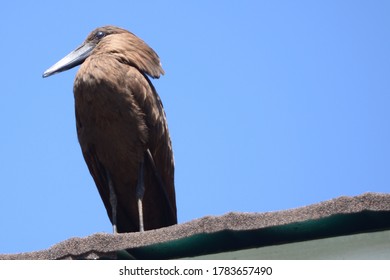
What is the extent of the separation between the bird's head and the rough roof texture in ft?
12.2

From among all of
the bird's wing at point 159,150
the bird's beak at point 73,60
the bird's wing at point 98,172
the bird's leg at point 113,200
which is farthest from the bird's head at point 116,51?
the bird's leg at point 113,200

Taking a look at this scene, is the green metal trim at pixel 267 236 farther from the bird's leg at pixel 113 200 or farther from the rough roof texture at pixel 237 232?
the bird's leg at pixel 113 200

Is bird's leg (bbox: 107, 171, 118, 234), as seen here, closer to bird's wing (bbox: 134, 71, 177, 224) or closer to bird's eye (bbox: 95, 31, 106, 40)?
bird's wing (bbox: 134, 71, 177, 224)

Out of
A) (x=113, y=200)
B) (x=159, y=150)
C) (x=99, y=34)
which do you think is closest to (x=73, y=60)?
(x=99, y=34)

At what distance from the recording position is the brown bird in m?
8.50

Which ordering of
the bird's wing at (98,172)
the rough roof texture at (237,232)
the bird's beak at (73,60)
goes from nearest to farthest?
the rough roof texture at (237,232) → the bird's wing at (98,172) → the bird's beak at (73,60)

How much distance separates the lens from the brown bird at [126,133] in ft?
27.9

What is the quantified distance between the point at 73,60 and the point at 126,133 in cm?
118

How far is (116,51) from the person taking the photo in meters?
8.91

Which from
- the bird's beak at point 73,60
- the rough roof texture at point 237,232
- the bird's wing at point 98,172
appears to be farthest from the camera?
the bird's beak at point 73,60

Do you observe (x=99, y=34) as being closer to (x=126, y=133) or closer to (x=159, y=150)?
(x=126, y=133)

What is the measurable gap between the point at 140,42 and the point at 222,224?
430cm

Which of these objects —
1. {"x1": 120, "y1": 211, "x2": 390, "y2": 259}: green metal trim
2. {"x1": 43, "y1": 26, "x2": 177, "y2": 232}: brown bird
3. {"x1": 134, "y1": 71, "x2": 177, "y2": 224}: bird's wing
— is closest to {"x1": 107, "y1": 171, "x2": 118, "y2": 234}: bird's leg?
{"x1": 43, "y1": 26, "x2": 177, "y2": 232}: brown bird

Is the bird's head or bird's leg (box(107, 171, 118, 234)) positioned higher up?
the bird's head
